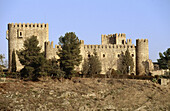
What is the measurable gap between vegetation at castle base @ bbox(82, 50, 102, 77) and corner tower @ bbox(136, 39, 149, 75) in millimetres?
7253

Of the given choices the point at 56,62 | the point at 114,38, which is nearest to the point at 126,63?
the point at 114,38

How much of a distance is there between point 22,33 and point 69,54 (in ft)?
46.6

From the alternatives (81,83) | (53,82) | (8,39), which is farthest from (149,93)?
(8,39)

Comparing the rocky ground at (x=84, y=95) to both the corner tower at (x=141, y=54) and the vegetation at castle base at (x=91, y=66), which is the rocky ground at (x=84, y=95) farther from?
the corner tower at (x=141, y=54)

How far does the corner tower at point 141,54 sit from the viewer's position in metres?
74.6

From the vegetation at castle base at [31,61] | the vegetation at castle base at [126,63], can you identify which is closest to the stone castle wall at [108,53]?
the vegetation at castle base at [126,63]

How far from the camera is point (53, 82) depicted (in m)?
59.4

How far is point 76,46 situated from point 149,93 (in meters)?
12.8

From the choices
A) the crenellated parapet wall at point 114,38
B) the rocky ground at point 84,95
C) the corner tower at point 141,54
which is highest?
the crenellated parapet wall at point 114,38

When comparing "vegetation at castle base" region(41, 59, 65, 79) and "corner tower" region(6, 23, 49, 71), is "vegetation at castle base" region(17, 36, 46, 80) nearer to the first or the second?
"vegetation at castle base" region(41, 59, 65, 79)

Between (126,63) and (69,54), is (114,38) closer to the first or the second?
(126,63)

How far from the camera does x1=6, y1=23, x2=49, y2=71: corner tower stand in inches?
2852

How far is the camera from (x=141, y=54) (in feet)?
247

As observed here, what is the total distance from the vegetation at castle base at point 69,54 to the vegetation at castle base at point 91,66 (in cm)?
567
